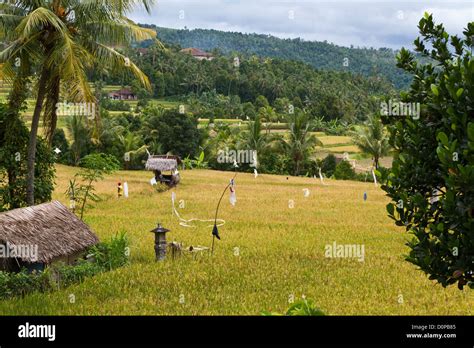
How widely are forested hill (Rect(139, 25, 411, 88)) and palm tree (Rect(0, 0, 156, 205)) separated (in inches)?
3706

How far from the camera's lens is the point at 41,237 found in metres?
13.7

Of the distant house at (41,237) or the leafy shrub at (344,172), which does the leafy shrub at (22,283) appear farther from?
the leafy shrub at (344,172)

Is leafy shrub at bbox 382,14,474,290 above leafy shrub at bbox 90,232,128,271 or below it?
→ above

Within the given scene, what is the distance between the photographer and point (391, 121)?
757cm

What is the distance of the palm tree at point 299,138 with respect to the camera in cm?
3919

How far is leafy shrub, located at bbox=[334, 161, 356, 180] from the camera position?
137 feet

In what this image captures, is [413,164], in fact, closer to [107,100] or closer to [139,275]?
[139,275]

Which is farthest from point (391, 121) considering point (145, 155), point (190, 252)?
point (145, 155)

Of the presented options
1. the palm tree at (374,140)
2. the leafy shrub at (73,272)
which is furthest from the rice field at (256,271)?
the palm tree at (374,140)

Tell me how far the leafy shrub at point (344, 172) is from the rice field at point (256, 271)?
563 inches

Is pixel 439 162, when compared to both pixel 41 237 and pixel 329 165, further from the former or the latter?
pixel 329 165

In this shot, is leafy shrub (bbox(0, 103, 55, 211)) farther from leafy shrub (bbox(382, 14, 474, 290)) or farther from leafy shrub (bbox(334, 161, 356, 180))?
leafy shrub (bbox(334, 161, 356, 180))

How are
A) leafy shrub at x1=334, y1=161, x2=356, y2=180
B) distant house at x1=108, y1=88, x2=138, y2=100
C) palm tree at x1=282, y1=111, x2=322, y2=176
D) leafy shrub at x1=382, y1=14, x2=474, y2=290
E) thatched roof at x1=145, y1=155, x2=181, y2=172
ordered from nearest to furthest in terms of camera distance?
leafy shrub at x1=382, y1=14, x2=474, y2=290
thatched roof at x1=145, y1=155, x2=181, y2=172
palm tree at x1=282, y1=111, x2=322, y2=176
leafy shrub at x1=334, y1=161, x2=356, y2=180
distant house at x1=108, y1=88, x2=138, y2=100

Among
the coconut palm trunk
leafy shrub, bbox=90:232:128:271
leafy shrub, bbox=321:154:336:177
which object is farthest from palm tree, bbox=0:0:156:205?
leafy shrub, bbox=321:154:336:177
